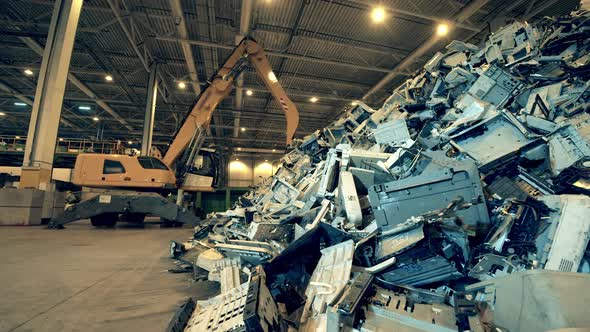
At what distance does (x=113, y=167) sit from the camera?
7.24 metres

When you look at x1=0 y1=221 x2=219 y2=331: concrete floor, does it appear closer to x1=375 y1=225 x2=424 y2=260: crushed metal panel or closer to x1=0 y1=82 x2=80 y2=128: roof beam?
x1=375 y1=225 x2=424 y2=260: crushed metal panel

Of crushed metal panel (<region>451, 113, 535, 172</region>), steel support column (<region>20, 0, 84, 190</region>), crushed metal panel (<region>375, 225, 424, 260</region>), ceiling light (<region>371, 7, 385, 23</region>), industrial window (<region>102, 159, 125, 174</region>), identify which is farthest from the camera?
industrial window (<region>102, 159, 125, 174</region>)

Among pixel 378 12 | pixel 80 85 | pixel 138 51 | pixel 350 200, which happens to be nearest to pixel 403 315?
pixel 350 200

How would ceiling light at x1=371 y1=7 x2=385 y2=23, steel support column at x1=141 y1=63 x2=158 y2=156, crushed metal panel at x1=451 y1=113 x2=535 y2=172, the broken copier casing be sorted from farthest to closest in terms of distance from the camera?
steel support column at x1=141 y1=63 x2=158 y2=156 → ceiling light at x1=371 y1=7 x2=385 y2=23 → crushed metal panel at x1=451 y1=113 x2=535 y2=172 → the broken copier casing

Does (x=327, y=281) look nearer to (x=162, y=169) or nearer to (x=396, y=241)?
(x=396, y=241)

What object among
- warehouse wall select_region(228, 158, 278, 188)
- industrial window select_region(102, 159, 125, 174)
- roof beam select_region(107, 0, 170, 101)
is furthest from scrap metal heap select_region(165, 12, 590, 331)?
warehouse wall select_region(228, 158, 278, 188)

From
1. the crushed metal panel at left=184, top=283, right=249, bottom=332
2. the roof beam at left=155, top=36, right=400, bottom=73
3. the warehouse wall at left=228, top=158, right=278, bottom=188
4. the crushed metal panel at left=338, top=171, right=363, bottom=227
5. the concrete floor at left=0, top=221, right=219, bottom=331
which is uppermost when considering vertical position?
the roof beam at left=155, top=36, right=400, bottom=73

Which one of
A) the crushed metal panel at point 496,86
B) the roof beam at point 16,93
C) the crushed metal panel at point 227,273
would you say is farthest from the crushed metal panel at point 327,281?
the roof beam at point 16,93

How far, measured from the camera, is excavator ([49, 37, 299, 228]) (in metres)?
6.73

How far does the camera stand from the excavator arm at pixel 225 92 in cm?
734

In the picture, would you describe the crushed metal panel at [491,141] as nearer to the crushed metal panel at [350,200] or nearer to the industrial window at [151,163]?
the crushed metal panel at [350,200]

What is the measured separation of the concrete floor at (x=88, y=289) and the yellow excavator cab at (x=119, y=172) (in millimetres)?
3316

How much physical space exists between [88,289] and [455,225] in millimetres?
2873

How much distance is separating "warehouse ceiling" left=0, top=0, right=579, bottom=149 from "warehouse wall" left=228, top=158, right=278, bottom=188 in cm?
792
